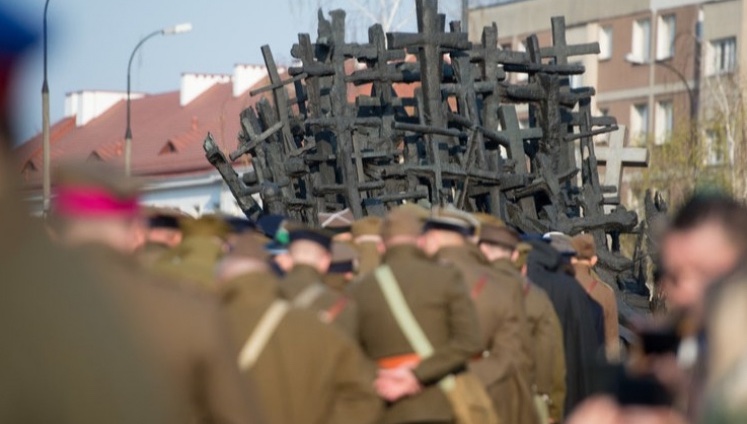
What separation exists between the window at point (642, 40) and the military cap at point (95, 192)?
2512 inches

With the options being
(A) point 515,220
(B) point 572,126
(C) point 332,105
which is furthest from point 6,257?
(B) point 572,126

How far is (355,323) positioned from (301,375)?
1.73 m

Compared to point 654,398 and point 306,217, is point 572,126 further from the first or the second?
point 654,398

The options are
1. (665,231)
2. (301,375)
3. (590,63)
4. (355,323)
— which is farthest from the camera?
(590,63)

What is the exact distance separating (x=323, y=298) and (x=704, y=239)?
3.94m

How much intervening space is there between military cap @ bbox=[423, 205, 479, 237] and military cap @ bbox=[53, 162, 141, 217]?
6274 mm

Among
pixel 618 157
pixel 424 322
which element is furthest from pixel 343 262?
pixel 618 157

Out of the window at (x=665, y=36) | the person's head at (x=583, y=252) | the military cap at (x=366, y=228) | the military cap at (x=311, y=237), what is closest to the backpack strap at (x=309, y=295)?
the military cap at (x=311, y=237)

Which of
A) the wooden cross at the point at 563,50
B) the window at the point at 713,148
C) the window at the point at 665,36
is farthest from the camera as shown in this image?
the window at the point at 665,36

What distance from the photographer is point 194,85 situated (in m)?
79.0

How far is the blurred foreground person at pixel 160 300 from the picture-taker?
367 cm

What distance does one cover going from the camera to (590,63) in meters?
69.4

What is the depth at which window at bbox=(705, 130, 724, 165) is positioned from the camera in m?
53.7

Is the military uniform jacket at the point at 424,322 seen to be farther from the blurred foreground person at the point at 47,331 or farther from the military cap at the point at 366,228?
the blurred foreground person at the point at 47,331
